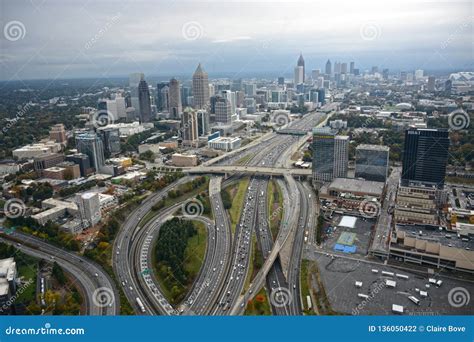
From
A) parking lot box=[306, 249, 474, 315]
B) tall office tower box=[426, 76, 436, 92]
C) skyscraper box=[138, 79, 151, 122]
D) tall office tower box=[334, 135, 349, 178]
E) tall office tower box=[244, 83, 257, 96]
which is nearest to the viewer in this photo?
parking lot box=[306, 249, 474, 315]

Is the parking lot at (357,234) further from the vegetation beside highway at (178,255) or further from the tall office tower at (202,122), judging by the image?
the tall office tower at (202,122)

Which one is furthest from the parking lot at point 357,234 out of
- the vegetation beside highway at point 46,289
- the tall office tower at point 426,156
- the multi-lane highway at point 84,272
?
the vegetation beside highway at point 46,289

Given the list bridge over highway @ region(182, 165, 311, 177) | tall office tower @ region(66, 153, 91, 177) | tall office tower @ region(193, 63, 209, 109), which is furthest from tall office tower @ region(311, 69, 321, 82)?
tall office tower @ region(66, 153, 91, 177)

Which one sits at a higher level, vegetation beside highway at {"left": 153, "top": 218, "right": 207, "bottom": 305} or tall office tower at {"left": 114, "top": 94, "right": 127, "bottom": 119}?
tall office tower at {"left": 114, "top": 94, "right": 127, "bottom": 119}

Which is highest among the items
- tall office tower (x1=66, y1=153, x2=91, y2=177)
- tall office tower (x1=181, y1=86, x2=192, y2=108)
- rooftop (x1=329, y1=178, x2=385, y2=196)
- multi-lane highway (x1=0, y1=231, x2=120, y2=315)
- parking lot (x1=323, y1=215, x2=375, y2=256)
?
tall office tower (x1=181, y1=86, x2=192, y2=108)

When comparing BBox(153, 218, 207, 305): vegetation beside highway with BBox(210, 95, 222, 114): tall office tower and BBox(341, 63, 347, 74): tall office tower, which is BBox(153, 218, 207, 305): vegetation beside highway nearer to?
BBox(210, 95, 222, 114): tall office tower

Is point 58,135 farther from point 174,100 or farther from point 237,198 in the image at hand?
point 237,198

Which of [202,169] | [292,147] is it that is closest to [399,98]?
[292,147]
